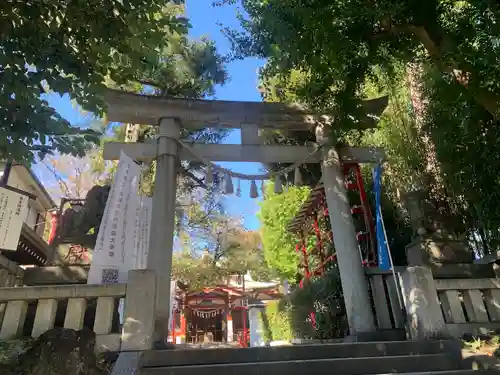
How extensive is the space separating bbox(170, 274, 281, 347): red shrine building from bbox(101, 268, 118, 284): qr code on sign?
14.5 metres

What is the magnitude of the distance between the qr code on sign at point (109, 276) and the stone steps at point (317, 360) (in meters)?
1.81

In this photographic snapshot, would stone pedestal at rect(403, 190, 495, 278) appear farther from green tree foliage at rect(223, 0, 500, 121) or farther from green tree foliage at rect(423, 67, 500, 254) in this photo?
green tree foliage at rect(223, 0, 500, 121)

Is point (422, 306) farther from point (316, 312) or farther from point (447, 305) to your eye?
point (316, 312)

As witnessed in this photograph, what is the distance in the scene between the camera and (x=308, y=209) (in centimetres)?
1098

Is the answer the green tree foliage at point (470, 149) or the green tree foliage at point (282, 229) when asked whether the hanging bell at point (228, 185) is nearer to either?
the green tree foliage at point (470, 149)

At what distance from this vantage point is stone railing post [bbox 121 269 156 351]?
443 centimetres

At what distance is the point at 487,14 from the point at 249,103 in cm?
510

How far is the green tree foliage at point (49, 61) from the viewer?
3.61 meters

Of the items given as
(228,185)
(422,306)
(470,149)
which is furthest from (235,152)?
(422,306)

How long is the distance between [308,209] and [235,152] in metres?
3.57

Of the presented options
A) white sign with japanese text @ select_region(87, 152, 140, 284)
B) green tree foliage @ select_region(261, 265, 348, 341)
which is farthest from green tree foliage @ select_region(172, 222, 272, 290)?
white sign with japanese text @ select_region(87, 152, 140, 284)

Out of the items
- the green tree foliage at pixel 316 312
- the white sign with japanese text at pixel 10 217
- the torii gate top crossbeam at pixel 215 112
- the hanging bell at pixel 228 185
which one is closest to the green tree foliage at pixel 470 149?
the torii gate top crossbeam at pixel 215 112

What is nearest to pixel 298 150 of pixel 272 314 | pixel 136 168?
pixel 136 168

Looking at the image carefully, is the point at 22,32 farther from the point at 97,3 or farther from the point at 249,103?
the point at 249,103
